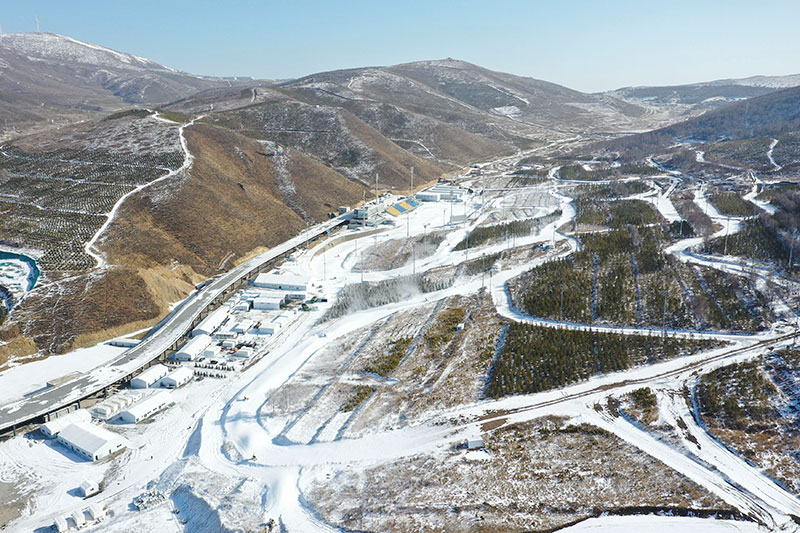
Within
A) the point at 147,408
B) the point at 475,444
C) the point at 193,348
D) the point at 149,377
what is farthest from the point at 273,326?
the point at 475,444

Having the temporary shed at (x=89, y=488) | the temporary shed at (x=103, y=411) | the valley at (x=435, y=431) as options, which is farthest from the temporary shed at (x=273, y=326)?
the temporary shed at (x=89, y=488)

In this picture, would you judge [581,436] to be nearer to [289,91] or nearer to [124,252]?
[124,252]

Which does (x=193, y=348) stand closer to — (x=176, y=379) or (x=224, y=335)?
(x=224, y=335)

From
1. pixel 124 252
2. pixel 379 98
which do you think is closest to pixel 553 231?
pixel 124 252

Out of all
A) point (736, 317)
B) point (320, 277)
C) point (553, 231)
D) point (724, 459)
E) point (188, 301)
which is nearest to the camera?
point (724, 459)

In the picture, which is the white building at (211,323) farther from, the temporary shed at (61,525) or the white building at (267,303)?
the temporary shed at (61,525)

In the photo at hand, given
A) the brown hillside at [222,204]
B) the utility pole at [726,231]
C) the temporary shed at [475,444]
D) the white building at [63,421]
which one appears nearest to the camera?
the temporary shed at [475,444]
